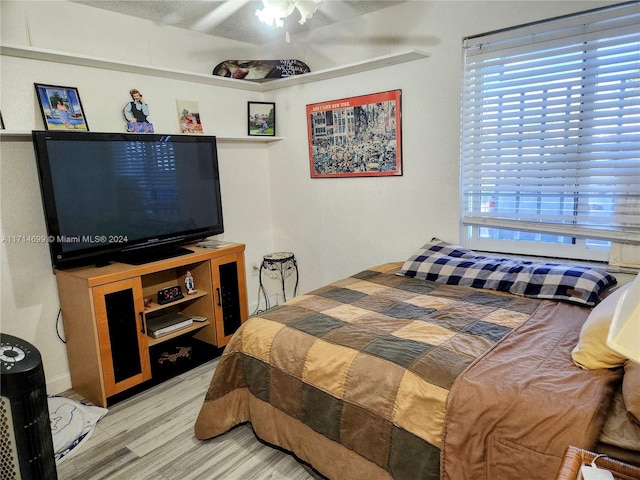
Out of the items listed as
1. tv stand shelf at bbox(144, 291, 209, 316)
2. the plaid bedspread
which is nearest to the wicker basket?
the plaid bedspread

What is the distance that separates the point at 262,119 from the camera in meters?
3.50

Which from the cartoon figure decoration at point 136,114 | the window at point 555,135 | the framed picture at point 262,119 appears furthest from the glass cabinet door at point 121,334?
the window at point 555,135

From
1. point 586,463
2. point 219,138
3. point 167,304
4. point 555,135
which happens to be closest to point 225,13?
point 219,138

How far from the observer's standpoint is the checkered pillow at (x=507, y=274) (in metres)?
1.98

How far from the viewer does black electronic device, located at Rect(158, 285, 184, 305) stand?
8.66ft

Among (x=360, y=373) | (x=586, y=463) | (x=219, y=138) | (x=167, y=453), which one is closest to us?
(x=586, y=463)

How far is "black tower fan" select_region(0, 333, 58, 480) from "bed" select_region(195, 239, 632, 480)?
0.74 m

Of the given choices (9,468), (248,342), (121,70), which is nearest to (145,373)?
(248,342)

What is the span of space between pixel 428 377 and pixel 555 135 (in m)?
1.73

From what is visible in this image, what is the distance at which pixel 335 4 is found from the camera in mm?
2777

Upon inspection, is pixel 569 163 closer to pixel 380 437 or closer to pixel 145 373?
pixel 380 437

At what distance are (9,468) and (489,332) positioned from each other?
1.73 meters

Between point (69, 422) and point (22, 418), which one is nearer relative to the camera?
point (22, 418)

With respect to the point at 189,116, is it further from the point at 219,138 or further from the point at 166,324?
the point at 166,324
